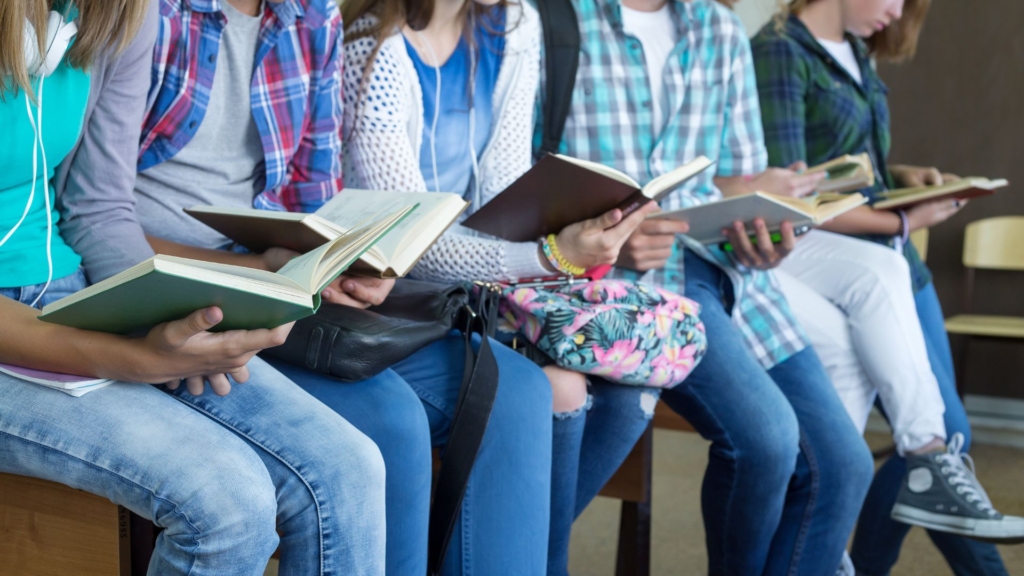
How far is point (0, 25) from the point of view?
2.92 ft

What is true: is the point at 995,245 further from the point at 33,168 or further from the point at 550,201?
the point at 33,168

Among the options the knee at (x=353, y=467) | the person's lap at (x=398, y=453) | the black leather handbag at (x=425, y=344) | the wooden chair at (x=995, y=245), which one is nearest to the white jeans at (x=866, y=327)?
the black leather handbag at (x=425, y=344)

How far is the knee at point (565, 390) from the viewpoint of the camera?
1.33m

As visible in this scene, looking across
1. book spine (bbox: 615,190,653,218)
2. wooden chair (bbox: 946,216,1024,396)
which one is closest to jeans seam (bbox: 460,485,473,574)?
book spine (bbox: 615,190,653,218)

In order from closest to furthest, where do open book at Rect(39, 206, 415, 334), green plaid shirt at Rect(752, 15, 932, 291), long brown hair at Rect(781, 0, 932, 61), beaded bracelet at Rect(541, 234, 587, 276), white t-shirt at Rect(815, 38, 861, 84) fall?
1. open book at Rect(39, 206, 415, 334)
2. beaded bracelet at Rect(541, 234, 587, 276)
3. green plaid shirt at Rect(752, 15, 932, 291)
4. white t-shirt at Rect(815, 38, 861, 84)
5. long brown hair at Rect(781, 0, 932, 61)

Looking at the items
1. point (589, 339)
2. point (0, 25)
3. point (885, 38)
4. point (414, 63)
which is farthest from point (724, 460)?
point (885, 38)

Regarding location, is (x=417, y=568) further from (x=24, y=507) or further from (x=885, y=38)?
(x=885, y=38)

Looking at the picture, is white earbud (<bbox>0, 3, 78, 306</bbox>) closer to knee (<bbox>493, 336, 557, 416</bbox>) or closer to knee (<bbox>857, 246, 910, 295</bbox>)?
knee (<bbox>493, 336, 557, 416</bbox>)

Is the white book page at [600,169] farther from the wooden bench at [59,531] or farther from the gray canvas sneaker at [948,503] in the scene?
the gray canvas sneaker at [948,503]

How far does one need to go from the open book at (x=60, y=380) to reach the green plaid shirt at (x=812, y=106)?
5.19 feet

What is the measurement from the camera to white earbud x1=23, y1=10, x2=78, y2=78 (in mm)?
913

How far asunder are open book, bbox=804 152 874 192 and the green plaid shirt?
16 cm

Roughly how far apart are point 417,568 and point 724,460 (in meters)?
0.69

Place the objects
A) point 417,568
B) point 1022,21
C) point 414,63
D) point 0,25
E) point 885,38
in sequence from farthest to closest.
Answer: point 1022,21 < point 885,38 < point 414,63 < point 417,568 < point 0,25
